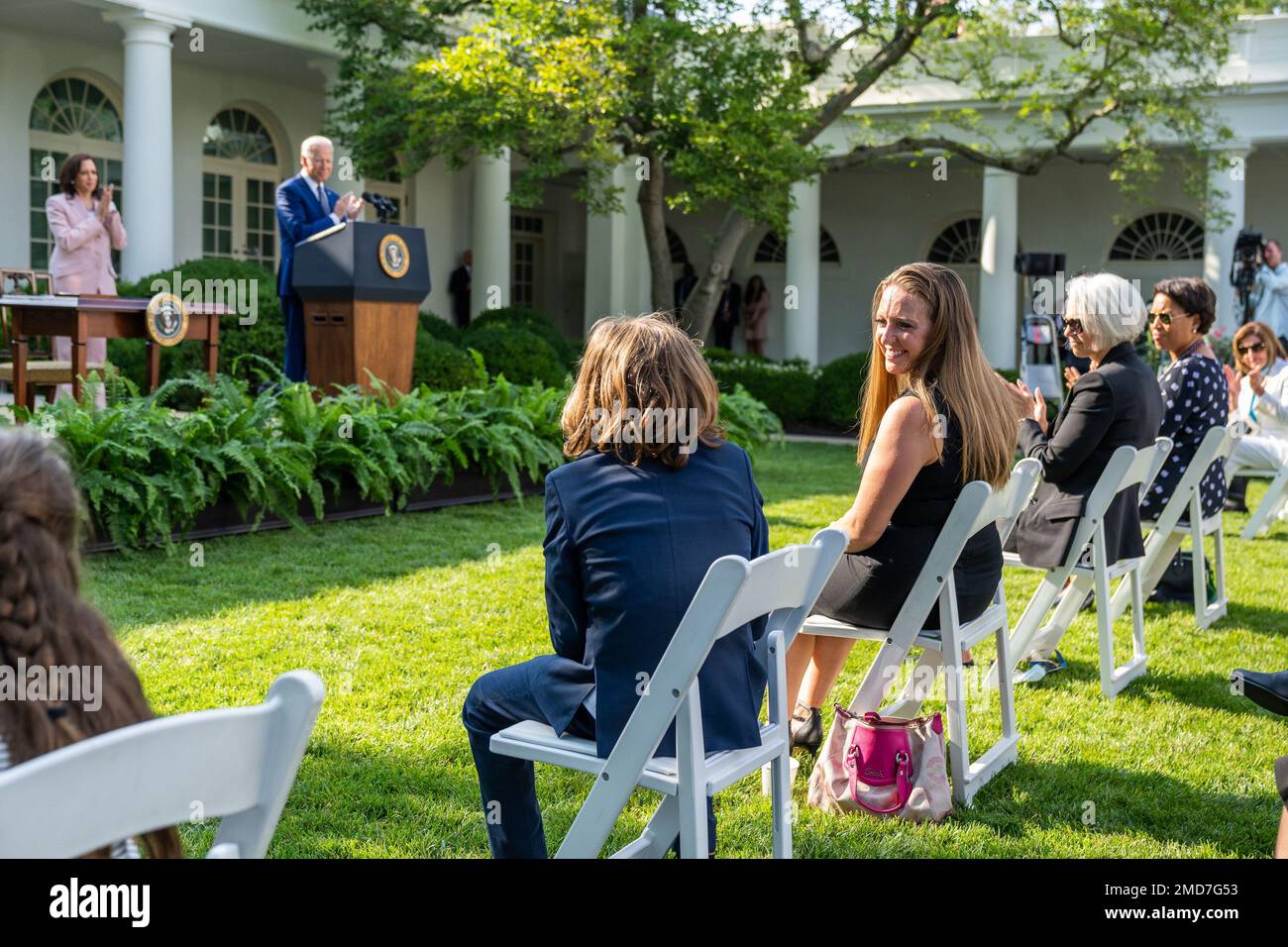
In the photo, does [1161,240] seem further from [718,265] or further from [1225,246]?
[718,265]

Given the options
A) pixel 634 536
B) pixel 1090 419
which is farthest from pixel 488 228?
pixel 634 536

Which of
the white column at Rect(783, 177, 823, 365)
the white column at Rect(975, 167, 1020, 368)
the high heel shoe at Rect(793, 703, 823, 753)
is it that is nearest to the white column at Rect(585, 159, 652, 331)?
the white column at Rect(783, 177, 823, 365)

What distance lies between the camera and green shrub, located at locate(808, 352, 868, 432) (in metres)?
17.7

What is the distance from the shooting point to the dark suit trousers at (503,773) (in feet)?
10.00

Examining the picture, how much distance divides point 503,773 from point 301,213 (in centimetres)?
772

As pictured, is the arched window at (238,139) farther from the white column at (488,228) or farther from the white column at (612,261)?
the white column at (612,261)

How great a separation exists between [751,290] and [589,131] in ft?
40.5

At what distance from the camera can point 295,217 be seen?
994 cm

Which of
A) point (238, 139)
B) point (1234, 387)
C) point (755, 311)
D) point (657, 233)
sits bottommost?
point (1234, 387)

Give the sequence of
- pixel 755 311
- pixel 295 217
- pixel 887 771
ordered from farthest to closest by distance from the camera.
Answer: pixel 755 311, pixel 295 217, pixel 887 771

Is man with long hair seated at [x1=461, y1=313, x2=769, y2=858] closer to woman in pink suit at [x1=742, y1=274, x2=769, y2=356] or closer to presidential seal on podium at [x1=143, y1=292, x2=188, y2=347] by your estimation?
presidential seal on podium at [x1=143, y1=292, x2=188, y2=347]

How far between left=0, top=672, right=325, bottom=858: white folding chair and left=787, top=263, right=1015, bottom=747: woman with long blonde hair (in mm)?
2494
